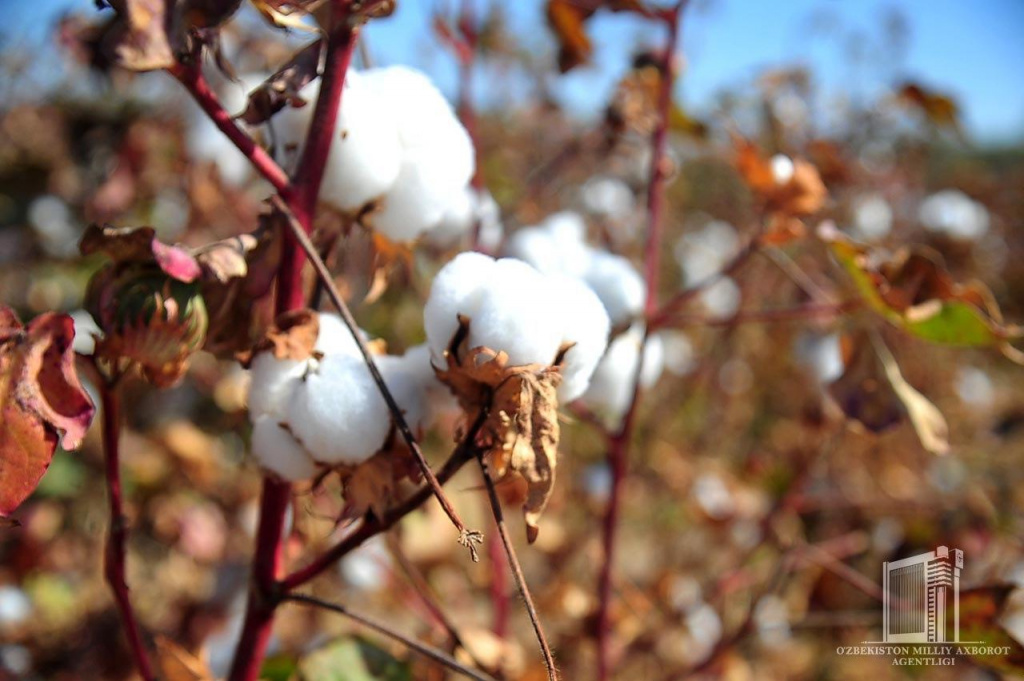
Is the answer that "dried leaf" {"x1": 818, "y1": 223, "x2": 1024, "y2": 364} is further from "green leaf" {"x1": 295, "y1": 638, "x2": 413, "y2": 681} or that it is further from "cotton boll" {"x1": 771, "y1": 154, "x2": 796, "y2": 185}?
"green leaf" {"x1": 295, "y1": 638, "x2": 413, "y2": 681}

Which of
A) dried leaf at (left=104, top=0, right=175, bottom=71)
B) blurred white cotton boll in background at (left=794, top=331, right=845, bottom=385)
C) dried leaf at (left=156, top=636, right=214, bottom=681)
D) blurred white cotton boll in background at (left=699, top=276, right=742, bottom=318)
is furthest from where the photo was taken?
blurred white cotton boll in background at (left=699, top=276, right=742, bottom=318)

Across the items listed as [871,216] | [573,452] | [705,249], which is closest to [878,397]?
[573,452]

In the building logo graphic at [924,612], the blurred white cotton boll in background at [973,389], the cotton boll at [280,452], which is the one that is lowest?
the blurred white cotton boll in background at [973,389]

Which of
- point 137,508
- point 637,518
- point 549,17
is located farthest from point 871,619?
point 637,518

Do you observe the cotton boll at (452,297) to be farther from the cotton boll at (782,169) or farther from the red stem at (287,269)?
the cotton boll at (782,169)

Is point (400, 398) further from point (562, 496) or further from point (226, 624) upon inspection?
point (562, 496)

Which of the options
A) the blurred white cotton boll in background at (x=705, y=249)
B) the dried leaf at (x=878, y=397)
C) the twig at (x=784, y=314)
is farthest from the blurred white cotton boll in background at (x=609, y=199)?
the blurred white cotton boll in background at (x=705, y=249)

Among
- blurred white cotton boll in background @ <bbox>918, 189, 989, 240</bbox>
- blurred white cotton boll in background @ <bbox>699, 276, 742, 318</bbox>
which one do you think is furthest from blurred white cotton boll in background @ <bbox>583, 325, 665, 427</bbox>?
blurred white cotton boll in background @ <bbox>918, 189, 989, 240</bbox>
